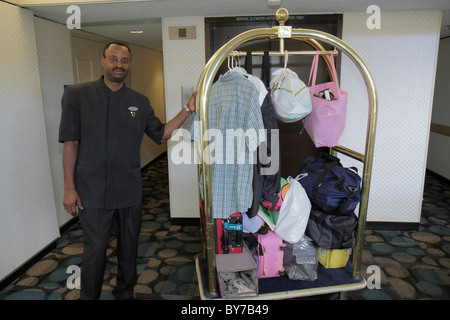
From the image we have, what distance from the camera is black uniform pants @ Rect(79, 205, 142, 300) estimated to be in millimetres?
2129

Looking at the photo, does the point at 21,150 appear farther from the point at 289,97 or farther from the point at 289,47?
the point at 289,47

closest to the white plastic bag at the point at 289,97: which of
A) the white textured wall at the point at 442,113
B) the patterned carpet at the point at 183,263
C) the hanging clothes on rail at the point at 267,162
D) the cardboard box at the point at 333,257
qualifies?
the hanging clothes on rail at the point at 267,162

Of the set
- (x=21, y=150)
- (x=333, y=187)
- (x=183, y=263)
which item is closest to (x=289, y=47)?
(x=333, y=187)

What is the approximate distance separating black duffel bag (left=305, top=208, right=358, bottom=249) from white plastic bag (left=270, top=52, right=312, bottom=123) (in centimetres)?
67

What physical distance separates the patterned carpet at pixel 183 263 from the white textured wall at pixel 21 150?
0.24m

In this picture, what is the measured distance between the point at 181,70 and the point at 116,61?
4.62 ft

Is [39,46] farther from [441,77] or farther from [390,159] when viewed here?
[441,77]

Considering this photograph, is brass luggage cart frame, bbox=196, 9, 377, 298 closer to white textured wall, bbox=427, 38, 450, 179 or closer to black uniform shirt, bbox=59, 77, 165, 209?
black uniform shirt, bbox=59, 77, 165, 209

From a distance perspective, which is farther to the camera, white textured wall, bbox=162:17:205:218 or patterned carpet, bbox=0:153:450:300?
white textured wall, bbox=162:17:205:218

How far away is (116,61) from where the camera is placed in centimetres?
205

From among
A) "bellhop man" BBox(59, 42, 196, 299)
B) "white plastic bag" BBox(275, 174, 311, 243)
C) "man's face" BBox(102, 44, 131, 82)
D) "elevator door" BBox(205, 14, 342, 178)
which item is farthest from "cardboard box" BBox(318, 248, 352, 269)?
"man's face" BBox(102, 44, 131, 82)

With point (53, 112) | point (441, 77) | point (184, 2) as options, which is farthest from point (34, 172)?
point (441, 77)

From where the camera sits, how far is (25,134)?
110 inches

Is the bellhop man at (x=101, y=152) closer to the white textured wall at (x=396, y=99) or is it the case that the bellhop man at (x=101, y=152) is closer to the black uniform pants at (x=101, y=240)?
the black uniform pants at (x=101, y=240)
